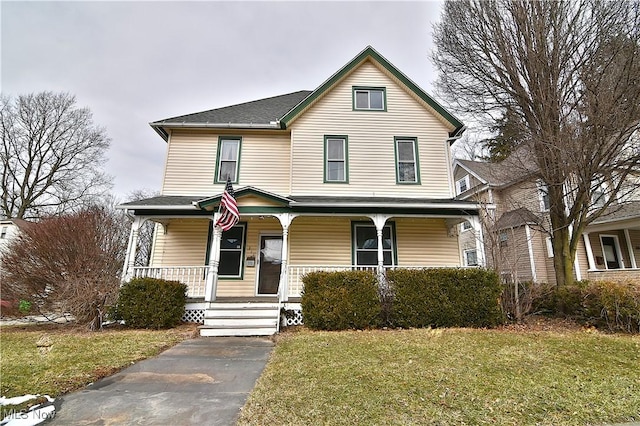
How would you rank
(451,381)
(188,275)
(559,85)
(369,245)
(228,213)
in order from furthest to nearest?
(369,245) < (188,275) < (559,85) < (228,213) < (451,381)

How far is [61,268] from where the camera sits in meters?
8.23

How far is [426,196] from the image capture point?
10.7 m

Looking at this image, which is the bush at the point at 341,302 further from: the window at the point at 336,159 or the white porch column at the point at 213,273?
the window at the point at 336,159

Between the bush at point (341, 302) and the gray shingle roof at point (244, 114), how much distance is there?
21.7ft

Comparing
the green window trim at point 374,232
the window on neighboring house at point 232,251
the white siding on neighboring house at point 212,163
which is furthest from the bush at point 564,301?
the window on neighboring house at point 232,251

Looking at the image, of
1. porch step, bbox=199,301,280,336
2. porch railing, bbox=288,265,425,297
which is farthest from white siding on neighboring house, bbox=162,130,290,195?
porch step, bbox=199,301,280,336

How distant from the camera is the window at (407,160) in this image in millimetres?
10883

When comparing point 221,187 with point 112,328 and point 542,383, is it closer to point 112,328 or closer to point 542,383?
point 112,328

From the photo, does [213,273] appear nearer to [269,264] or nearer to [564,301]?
[269,264]

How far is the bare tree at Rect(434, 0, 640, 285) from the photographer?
Answer: 8.00 meters

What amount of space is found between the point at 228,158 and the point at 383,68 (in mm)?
6807

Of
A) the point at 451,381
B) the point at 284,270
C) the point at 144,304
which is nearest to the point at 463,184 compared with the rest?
the point at 284,270

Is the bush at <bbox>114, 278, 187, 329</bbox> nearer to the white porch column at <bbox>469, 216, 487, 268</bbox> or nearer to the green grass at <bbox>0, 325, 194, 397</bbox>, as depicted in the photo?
the green grass at <bbox>0, 325, 194, 397</bbox>

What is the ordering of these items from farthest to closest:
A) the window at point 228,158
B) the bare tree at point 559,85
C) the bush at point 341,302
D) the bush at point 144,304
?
the window at point 228,158
the bare tree at point 559,85
the bush at point 144,304
the bush at point 341,302
